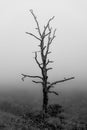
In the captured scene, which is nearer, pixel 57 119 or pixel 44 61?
pixel 57 119

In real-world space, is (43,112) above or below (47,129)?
above

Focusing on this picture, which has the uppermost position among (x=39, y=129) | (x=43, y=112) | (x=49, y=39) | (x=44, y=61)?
(x=49, y=39)

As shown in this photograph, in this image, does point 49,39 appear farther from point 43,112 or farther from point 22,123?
point 22,123

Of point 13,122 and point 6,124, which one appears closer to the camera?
point 6,124

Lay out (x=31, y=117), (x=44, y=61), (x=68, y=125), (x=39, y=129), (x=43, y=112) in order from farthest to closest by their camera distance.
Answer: (x=44, y=61) → (x=43, y=112) → (x=31, y=117) → (x=68, y=125) → (x=39, y=129)

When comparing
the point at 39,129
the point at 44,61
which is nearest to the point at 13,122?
the point at 39,129

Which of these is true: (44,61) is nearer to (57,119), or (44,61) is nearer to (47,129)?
(57,119)

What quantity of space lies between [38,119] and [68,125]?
209cm

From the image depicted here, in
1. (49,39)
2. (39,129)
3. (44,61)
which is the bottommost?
(39,129)

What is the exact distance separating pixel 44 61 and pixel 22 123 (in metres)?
8.79

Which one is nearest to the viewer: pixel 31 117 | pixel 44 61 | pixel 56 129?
pixel 56 129

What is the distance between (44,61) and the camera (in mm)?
30141

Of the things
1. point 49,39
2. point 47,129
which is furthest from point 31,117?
point 49,39

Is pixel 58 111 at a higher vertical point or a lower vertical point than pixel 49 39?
lower
